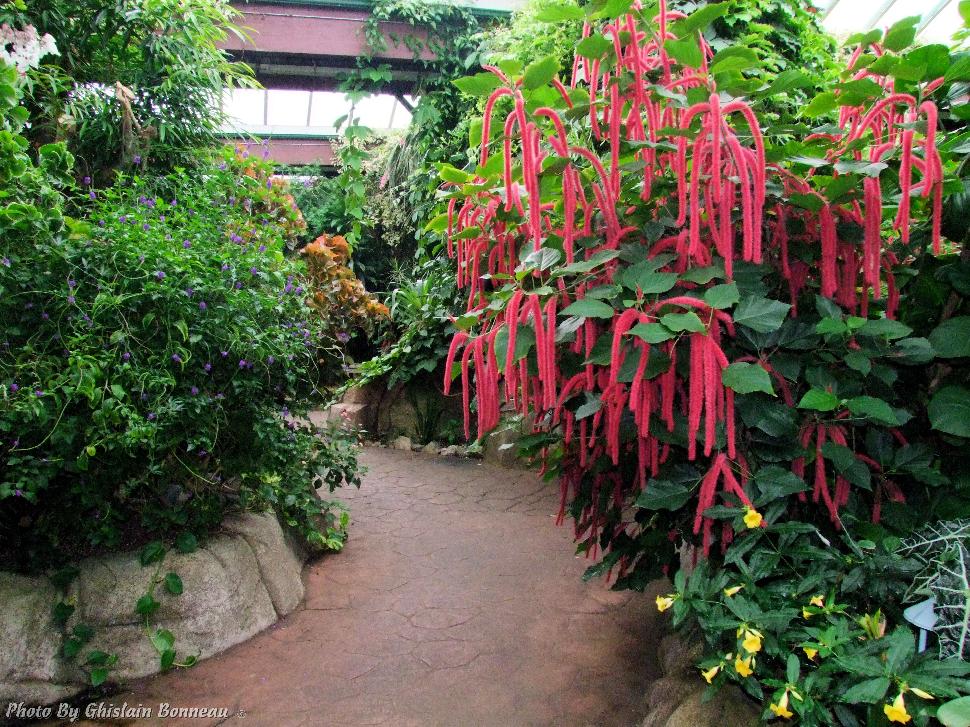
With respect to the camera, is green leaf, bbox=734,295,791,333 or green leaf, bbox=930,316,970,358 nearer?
green leaf, bbox=734,295,791,333

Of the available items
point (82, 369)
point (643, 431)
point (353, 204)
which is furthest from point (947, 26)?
point (82, 369)

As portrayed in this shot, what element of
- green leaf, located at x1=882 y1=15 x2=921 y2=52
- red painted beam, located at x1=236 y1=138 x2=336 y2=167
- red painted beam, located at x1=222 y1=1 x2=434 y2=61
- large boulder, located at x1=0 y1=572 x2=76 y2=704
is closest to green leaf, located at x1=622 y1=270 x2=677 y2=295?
green leaf, located at x1=882 y1=15 x2=921 y2=52

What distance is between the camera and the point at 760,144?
4.23ft

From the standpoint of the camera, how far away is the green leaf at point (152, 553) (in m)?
2.46

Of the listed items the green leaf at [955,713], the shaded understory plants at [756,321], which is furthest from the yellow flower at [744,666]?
the green leaf at [955,713]

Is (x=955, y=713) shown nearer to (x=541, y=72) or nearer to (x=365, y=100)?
(x=541, y=72)

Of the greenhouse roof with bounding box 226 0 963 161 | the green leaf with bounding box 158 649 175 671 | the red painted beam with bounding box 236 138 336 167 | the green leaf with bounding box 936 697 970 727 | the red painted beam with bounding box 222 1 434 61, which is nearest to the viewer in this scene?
the green leaf with bounding box 936 697 970 727

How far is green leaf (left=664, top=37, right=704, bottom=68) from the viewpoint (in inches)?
54.7

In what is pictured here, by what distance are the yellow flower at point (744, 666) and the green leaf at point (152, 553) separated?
6.72 ft

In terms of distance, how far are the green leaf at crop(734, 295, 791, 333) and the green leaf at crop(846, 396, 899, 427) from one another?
0.26 metres

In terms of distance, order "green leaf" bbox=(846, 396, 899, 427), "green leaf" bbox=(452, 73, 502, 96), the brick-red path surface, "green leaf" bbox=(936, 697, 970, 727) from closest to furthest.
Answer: "green leaf" bbox=(936, 697, 970, 727)
"green leaf" bbox=(846, 396, 899, 427)
"green leaf" bbox=(452, 73, 502, 96)
the brick-red path surface

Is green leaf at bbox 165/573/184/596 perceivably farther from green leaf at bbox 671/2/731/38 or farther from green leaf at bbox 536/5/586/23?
green leaf at bbox 671/2/731/38

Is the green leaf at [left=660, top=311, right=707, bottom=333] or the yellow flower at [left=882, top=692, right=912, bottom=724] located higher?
the green leaf at [left=660, top=311, right=707, bottom=333]

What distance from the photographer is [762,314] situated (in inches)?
54.5
